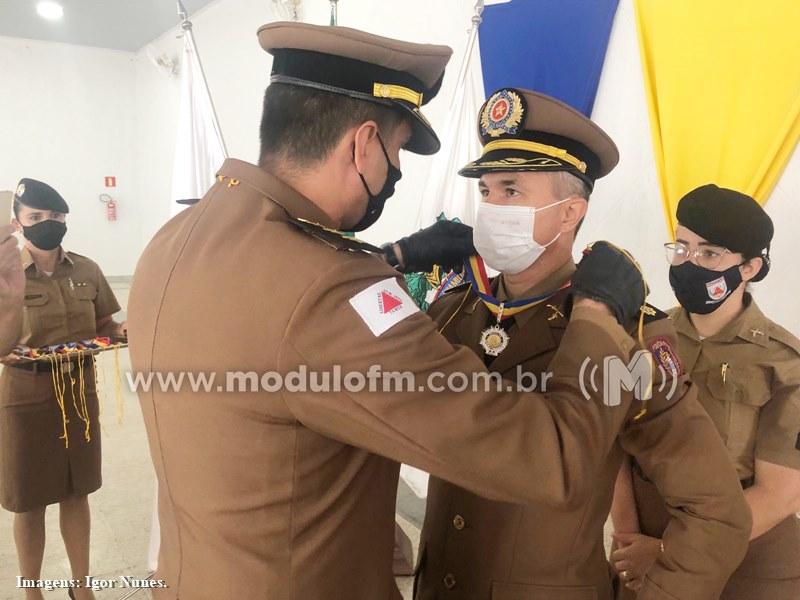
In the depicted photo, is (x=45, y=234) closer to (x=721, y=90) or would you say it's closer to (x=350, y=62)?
(x=350, y=62)

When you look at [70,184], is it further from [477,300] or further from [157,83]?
[477,300]

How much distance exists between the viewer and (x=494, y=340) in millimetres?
1332

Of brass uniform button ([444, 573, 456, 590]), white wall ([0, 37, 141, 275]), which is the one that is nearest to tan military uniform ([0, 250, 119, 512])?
brass uniform button ([444, 573, 456, 590])

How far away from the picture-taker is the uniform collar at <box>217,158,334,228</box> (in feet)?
3.12

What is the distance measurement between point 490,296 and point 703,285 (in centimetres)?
70

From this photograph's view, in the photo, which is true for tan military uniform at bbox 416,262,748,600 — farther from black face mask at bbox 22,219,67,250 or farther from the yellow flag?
black face mask at bbox 22,219,67,250

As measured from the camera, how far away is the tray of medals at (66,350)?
2.31m

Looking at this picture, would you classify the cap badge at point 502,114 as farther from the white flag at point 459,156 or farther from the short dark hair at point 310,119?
the white flag at point 459,156

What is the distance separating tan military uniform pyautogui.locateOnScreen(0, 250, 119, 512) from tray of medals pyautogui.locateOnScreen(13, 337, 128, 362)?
0.05 metres

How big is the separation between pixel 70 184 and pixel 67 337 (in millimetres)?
8098

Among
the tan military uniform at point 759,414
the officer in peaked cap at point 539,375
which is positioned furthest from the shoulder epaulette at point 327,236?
the tan military uniform at point 759,414

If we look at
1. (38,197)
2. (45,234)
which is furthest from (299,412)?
(38,197)

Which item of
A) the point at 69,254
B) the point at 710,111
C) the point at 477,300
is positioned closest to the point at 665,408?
the point at 477,300

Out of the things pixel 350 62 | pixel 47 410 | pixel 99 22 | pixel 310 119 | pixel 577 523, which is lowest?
pixel 47 410
